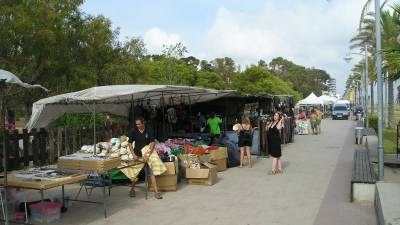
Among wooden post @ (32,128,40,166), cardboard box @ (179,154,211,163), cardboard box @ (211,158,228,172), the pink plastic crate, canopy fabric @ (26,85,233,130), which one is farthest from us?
wooden post @ (32,128,40,166)

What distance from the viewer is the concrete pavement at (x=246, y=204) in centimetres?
759

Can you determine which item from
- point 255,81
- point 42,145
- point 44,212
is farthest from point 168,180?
point 255,81

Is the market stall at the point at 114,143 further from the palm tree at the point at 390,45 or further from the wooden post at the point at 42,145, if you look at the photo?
the palm tree at the point at 390,45

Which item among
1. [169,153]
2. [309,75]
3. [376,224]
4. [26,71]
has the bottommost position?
[376,224]

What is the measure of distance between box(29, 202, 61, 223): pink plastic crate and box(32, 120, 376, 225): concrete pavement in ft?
0.52

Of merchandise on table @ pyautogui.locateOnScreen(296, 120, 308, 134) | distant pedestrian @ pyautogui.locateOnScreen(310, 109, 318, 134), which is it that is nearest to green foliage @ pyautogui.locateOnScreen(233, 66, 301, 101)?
distant pedestrian @ pyautogui.locateOnScreen(310, 109, 318, 134)

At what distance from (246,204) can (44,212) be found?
11.6ft

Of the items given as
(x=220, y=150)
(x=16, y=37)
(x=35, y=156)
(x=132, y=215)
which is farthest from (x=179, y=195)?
(x=16, y=37)

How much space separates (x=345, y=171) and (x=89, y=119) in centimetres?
907

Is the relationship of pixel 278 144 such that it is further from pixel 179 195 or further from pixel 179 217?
pixel 179 217

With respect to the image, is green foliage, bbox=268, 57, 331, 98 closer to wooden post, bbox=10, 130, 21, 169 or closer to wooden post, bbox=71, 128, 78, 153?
wooden post, bbox=71, 128, 78, 153

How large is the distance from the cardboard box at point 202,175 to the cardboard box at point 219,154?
1501 mm

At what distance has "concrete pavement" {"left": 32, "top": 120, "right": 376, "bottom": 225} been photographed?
24.9ft

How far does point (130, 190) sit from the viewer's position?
31.7 feet
